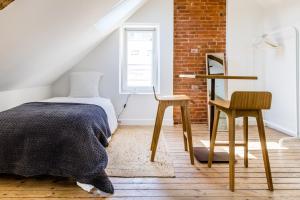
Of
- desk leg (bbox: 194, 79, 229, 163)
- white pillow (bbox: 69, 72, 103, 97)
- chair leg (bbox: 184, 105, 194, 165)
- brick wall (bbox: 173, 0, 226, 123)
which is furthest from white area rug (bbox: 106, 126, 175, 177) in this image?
brick wall (bbox: 173, 0, 226, 123)

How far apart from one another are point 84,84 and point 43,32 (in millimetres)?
1942

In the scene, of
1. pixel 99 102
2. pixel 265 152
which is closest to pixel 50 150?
pixel 99 102

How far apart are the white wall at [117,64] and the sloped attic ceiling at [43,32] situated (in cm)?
69

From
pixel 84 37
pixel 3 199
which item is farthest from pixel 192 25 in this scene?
pixel 3 199

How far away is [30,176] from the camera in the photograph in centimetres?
201

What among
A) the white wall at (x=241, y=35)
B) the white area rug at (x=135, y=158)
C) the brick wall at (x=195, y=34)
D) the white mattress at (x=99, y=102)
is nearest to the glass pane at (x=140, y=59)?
the brick wall at (x=195, y=34)

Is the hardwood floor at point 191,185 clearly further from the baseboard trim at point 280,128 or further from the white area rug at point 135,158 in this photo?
the baseboard trim at point 280,128

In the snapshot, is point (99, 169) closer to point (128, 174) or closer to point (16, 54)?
point (128, 174)

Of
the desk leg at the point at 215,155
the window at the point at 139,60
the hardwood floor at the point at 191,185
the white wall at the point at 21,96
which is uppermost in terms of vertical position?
the window at the point at 139,60

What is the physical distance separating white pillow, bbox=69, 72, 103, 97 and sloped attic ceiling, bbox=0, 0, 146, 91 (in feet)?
1.85

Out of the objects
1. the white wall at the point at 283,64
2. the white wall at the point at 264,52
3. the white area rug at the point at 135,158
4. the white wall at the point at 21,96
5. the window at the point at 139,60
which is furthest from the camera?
the window at the point at 139,60

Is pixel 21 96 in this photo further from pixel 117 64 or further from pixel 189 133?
pixel 189 133

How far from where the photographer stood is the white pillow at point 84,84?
13.3 ft

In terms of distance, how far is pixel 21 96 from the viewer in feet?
11.3
